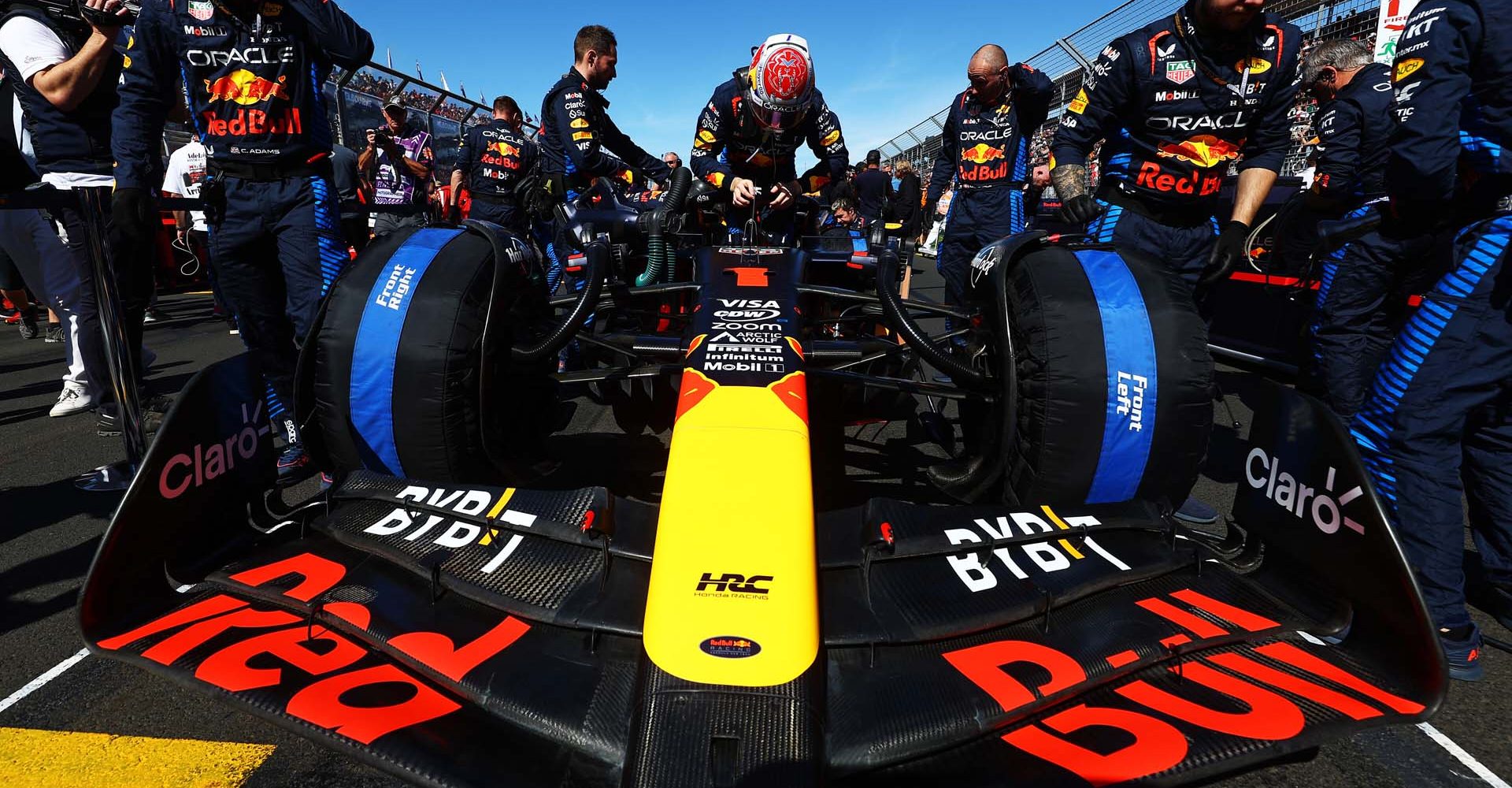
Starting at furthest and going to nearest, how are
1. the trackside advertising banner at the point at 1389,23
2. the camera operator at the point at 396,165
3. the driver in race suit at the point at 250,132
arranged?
1. the camera operator at the point at 396,165
2. the trackside advertising banner at the point at 1389,23
3. the driver in race suit at the point at 250,132

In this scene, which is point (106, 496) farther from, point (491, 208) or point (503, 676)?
point (491, 208)

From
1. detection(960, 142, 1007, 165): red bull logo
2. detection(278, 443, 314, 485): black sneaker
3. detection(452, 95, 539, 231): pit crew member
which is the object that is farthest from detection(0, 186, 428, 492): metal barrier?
detection(960, 142, 1007, 165): red bull logo

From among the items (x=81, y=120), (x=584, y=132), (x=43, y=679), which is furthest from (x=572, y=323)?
(x=584, y=132)

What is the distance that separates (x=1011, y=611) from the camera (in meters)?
1.44

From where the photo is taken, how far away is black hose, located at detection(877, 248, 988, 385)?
2205mm

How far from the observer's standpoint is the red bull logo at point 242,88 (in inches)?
116

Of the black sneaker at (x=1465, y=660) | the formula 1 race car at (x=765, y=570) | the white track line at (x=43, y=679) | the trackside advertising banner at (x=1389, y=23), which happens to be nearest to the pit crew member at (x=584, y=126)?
the formula 1 race car at (x=765, y=570)

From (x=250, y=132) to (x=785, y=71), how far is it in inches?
94.3

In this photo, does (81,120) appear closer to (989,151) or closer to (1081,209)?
(1081,209)

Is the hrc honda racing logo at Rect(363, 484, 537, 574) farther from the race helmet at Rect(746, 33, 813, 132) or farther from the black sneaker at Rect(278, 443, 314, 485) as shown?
the race helmet at Rect(746, 33, 813, 132)

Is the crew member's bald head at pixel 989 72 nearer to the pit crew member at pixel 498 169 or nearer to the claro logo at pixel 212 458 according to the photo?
the pit crew member at pixel 498 169

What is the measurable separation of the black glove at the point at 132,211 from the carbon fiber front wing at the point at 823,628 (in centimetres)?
182

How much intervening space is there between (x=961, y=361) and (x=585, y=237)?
193 cm

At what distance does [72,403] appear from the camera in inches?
163
